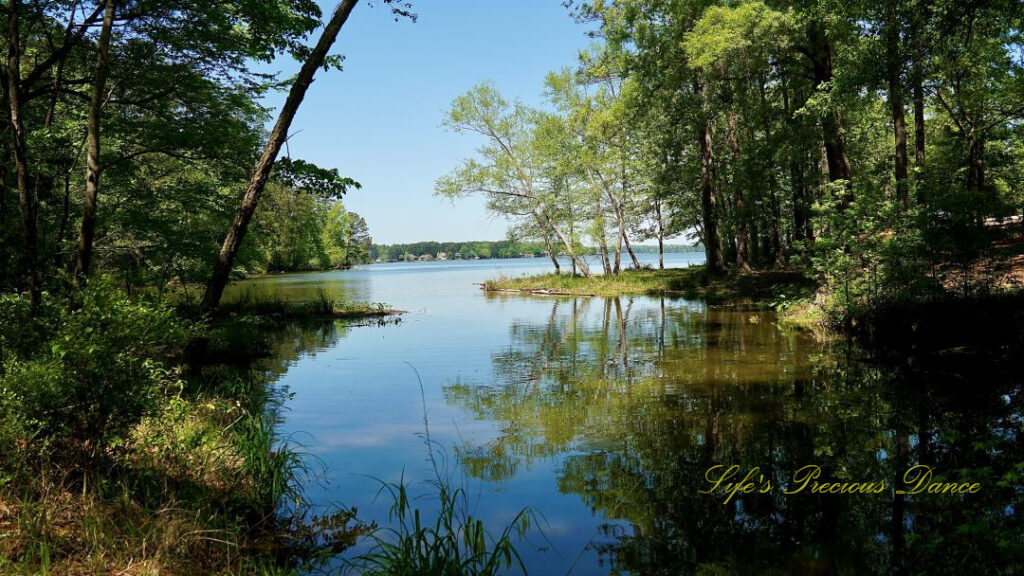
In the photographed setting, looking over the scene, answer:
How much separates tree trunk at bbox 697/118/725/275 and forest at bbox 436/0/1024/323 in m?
0.09

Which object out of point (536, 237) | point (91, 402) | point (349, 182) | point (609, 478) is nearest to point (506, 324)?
point (349, 182)

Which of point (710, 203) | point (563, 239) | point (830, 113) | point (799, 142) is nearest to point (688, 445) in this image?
point (830, 113)

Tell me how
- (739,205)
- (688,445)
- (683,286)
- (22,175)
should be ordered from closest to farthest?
(22,175), (688,445), (739,205), (683,286)

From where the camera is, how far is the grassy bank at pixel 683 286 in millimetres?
19500

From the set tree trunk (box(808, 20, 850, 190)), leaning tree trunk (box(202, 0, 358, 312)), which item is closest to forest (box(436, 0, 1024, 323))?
tree trunk (box(808, 20, 850, 190))

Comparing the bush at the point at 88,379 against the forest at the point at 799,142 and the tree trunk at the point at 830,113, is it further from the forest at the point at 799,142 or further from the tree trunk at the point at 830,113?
the tree trunk at the point at 830,113

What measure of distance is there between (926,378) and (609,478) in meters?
6.03

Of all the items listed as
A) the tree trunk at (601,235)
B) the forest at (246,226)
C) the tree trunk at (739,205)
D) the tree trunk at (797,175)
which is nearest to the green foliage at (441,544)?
the forest at (246,226)

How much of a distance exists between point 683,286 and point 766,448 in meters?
21.9

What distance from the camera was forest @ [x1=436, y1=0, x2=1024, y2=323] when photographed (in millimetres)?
10414

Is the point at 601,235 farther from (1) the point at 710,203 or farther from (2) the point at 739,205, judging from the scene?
(2) the point at 739,205

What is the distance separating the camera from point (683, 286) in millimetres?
27016

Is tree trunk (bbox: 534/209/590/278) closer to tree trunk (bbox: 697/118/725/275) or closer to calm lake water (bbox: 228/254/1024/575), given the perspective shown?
tree trunk (bbox: 697/118/725/275)

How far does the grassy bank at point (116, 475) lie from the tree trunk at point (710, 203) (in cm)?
2338
